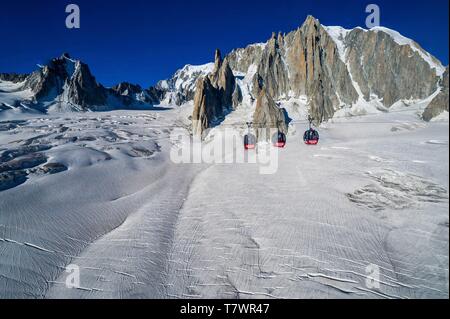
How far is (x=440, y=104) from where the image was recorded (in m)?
4.74

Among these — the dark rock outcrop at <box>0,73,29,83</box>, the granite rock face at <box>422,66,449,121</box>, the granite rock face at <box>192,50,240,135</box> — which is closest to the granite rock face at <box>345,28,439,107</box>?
the granite rock face at <box>192,50,240,135</box>

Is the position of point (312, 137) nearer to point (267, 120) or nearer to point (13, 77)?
point (267, 120)

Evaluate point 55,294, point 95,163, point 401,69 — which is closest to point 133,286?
point 55,294

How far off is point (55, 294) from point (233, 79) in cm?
7254

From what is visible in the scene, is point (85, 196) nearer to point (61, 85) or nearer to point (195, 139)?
point (195, 139)

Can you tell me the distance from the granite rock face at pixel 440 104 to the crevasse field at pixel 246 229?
0.72 ft

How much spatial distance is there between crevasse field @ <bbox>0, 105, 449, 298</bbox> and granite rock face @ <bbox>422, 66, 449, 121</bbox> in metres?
0.22

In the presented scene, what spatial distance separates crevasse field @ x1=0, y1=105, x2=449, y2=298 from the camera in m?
7.05

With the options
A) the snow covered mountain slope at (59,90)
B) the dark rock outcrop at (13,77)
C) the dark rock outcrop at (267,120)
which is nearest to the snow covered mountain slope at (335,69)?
the dark rock outcrop at (267,120)

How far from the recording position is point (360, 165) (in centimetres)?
1808

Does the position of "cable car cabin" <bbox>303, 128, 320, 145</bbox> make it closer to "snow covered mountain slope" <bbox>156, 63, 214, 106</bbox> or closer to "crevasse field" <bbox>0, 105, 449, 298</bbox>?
Result: "crevasse field" <bbox>0, 105, 449, 298</bbox>

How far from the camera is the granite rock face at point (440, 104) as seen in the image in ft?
14.4

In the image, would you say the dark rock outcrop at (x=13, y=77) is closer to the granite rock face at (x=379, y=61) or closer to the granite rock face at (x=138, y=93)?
the granite rock face at (x=138, y=93)

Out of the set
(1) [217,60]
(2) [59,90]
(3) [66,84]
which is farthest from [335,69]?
(2) [59,90]
